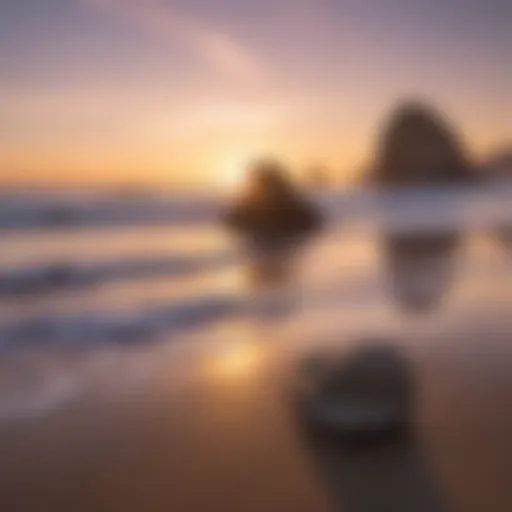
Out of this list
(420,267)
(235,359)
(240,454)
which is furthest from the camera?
(420,267)

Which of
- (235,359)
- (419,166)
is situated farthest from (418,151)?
(235,359)

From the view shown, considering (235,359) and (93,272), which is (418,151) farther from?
(93,272)

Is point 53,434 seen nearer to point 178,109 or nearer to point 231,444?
point 231,444

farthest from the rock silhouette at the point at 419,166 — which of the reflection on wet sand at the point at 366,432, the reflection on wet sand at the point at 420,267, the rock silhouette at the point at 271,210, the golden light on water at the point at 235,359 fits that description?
the reflection on wet sand at the point at 366,432

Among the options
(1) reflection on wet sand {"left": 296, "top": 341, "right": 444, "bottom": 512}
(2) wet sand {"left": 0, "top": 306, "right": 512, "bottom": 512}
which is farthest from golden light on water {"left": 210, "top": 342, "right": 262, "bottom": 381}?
(1) reflection on wet sand {"left": 296, "top": 341, "right": 444, "bottom": 512}

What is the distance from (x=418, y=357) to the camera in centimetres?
122

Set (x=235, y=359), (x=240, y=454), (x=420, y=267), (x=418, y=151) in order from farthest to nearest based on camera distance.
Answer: (x=420, y=267) → (x=418, y=151) → (x=235, y=359) → (x=240, y=454)

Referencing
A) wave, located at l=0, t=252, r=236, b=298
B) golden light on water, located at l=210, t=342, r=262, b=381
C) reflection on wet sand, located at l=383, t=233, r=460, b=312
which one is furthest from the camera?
wave, located at l=0, t=252, r=236, b=298

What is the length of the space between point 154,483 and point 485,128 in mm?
1247

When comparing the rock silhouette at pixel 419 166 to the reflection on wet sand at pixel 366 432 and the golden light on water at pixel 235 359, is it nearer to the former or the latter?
the golden light on water at pixel 235 359

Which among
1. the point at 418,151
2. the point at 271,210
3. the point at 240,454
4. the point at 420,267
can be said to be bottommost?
the point at 240,454

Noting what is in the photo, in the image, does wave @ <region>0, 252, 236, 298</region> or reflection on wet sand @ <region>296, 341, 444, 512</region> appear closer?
reflection on wet sand @ <region>296, 341, 444, 512</region>

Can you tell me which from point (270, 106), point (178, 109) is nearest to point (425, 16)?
point (270, 106)

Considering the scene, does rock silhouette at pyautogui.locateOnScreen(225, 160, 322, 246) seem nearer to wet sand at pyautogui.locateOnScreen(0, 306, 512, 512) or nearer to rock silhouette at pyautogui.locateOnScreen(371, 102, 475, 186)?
rock silhouette at pyautogui.locateOnScreen(371, 102, 475, 186)
